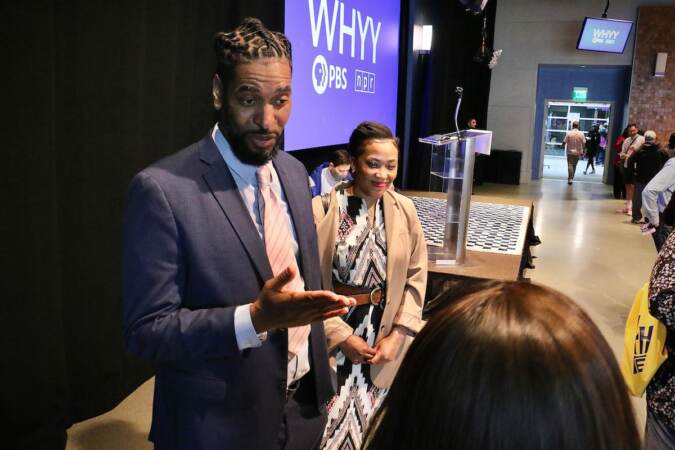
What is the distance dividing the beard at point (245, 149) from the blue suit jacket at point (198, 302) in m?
0.05

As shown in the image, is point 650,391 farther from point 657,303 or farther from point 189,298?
point 189,298

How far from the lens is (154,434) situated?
1.25 metres

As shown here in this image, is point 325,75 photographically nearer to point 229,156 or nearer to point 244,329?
point 229,156

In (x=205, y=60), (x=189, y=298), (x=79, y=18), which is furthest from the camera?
(x=205, y=60)

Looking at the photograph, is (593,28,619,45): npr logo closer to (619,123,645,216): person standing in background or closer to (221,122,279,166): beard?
(619,123,645,216): person standing in background

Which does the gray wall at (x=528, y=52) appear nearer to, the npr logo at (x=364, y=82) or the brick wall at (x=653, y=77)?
the brick wall at (x=653, y=77)

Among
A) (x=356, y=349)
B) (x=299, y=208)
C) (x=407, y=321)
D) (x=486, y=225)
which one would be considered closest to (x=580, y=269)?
(x=486, y=225)

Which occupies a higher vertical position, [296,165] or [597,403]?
[296,165]

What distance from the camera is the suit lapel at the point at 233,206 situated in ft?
3.86

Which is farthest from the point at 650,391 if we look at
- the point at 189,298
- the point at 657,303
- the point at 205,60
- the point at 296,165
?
the point at 205,60

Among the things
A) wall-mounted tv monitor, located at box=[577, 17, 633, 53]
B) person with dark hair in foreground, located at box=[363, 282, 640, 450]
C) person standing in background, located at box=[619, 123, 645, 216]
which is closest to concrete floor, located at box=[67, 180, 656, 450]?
person standing in background, located at box=[619, 123, 645, 216]

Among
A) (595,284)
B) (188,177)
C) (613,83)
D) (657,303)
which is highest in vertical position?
(613,83)

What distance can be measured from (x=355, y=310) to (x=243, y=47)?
1053 millimetres

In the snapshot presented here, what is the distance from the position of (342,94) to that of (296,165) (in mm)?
4292
